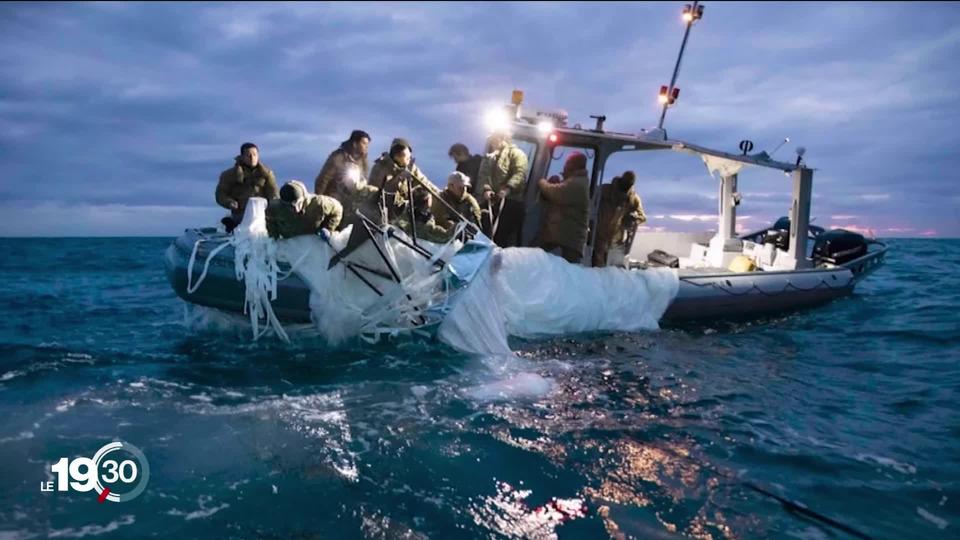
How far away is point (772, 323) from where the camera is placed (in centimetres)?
893

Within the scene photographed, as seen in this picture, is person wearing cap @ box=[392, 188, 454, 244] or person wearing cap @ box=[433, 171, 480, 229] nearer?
person wearing cap @ box=[392, 188, 454, 244]

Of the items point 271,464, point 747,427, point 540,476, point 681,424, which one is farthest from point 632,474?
point 271,464

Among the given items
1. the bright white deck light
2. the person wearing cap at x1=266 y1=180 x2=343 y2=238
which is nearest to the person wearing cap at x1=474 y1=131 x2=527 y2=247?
the bright white deck light

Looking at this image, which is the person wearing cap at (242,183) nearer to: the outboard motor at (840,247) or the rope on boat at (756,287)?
the rope on boat at (756,287)

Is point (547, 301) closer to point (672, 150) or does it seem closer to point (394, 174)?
point (394, 174)

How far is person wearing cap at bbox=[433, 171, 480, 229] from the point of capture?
23.2 ft

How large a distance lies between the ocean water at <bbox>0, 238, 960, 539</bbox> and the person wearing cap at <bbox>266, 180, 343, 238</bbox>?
4.24 ft

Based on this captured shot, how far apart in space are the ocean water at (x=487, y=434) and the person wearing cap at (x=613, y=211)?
5.17 feet

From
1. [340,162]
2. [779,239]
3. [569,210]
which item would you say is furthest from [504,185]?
[779,239]

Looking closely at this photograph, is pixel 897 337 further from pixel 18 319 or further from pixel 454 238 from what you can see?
pixel 18 319

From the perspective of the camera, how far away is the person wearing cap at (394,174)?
257 inches

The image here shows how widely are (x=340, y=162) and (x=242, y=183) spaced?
1432 millimetres

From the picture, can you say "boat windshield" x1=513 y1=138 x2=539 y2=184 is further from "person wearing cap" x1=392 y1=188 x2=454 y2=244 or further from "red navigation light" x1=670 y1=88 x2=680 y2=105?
"red navigation light" x1=670 y1=88 x2=680 y2=105

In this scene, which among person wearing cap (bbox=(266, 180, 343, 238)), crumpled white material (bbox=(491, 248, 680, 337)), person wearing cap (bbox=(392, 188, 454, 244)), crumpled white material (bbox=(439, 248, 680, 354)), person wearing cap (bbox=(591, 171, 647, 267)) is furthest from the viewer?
person wearing cap (bbox=(591, 171, 647, 267))
